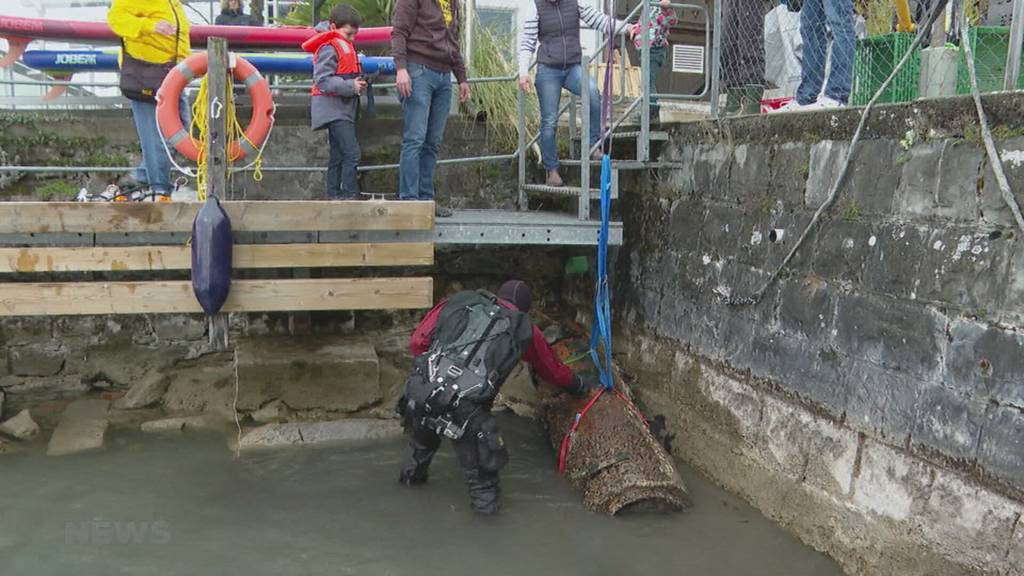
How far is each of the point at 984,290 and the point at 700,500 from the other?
2.19 m

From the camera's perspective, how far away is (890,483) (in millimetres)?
3771

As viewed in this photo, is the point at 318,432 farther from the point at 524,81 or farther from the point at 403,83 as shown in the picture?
the point at 524,81

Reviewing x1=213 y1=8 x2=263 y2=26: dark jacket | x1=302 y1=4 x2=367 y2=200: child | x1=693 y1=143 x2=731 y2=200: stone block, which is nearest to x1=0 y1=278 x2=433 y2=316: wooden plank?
x1=302 y1=4 x2=367 y2=200: child

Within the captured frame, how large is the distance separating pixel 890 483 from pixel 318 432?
3.84 meters

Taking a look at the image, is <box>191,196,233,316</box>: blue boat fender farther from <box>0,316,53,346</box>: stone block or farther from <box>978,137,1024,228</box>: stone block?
<box>978,137,1024,228</box>: stone block

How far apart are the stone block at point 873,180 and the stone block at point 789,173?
36cm

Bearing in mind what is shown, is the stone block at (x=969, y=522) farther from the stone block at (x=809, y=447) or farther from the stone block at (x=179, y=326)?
the stone block at (x=179, y=326)

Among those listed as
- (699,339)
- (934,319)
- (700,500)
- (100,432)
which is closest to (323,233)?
(100,432)

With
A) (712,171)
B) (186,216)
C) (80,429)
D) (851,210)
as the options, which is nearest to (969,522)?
(851,210)

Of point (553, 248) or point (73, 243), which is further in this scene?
point (553, 248)

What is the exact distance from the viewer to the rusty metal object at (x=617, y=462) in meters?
4.75

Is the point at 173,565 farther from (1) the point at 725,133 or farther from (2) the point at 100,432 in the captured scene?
(1) the point at 725,133

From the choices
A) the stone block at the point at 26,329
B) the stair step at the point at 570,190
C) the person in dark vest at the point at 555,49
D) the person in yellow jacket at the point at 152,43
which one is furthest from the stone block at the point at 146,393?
the person in dark vest at the point at 555,49

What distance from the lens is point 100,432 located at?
19.3 ft
